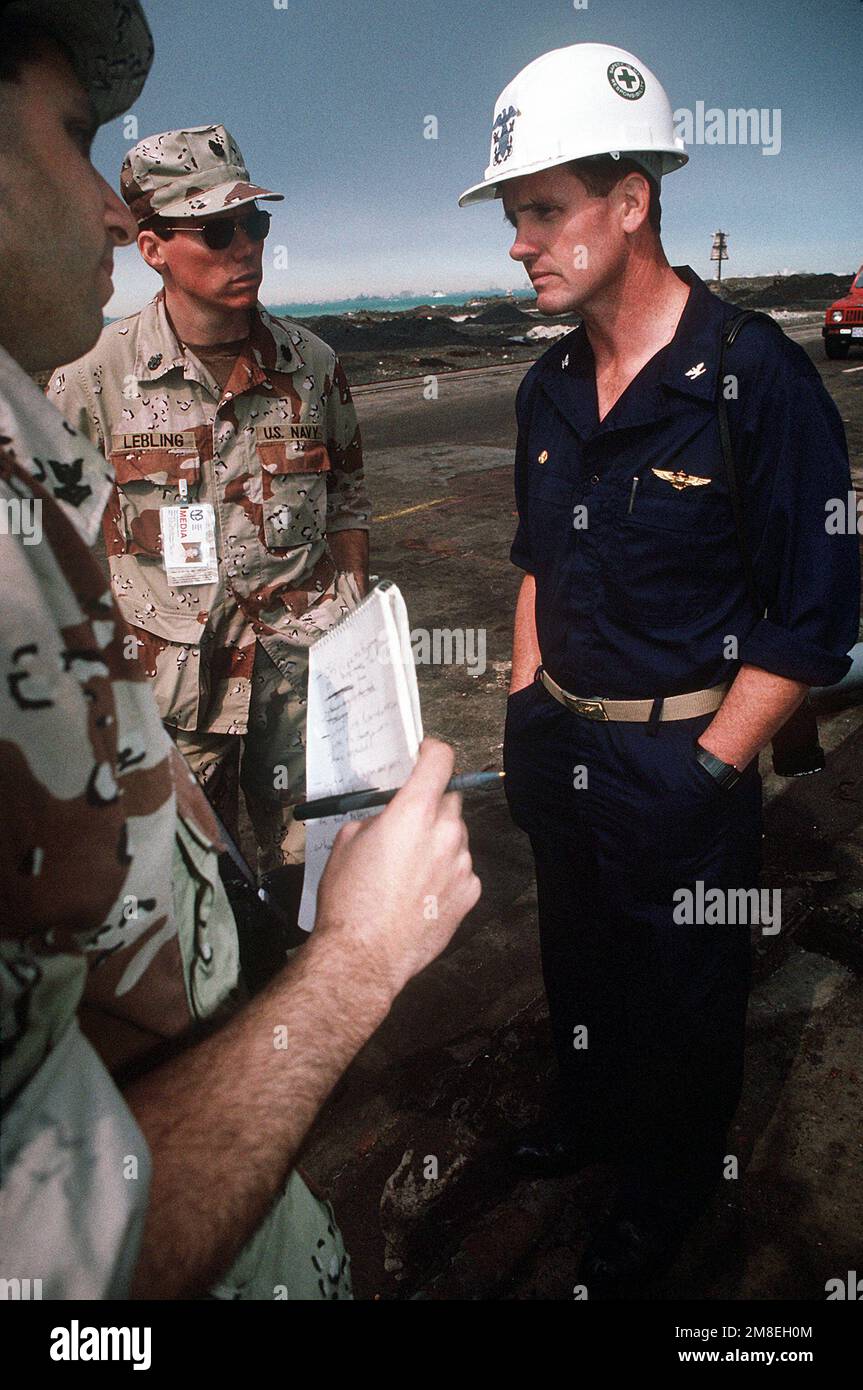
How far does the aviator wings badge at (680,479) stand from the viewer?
1.70 m

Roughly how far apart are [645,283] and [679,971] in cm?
152

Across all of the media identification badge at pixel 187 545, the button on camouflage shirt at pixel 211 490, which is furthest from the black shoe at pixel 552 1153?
the media identification badge at pixel 187 545

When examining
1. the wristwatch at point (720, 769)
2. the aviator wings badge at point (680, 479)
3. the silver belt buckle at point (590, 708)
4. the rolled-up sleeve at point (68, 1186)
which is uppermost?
the aviator wings badge at point (680, 479)

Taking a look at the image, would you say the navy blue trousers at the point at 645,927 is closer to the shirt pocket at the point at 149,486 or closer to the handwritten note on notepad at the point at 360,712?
the handwritten note on notepad at the point at 360,712

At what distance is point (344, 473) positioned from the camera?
2.90 m

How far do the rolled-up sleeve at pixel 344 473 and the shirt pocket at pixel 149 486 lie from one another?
515 mm

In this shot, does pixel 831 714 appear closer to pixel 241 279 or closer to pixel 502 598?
pixel 502 598

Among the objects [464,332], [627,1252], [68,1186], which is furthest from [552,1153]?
[464,332]

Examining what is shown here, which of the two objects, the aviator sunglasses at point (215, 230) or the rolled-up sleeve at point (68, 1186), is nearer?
the rolled-up sleeve at point (68, 1186)

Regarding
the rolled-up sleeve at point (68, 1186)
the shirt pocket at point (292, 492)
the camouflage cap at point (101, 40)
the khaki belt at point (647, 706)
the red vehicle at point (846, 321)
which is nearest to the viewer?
the rolled-up sleeve at point (68, 1186)

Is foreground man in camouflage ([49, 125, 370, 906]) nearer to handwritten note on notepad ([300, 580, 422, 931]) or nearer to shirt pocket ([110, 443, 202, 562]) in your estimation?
shirt pocket ([110, 443, 202, 562])

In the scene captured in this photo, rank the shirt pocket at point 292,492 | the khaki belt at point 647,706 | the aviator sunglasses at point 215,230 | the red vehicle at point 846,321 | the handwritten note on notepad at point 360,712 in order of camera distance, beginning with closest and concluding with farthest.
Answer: the handwritten note on notepad at point 360,712 < the khaki belt at point 647,706 < the aviator sunglasses at point 215,230 < the shirt pocket at point 292,492 < the red vehicle at point 846,321

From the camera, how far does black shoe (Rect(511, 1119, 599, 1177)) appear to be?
212 centimetres
